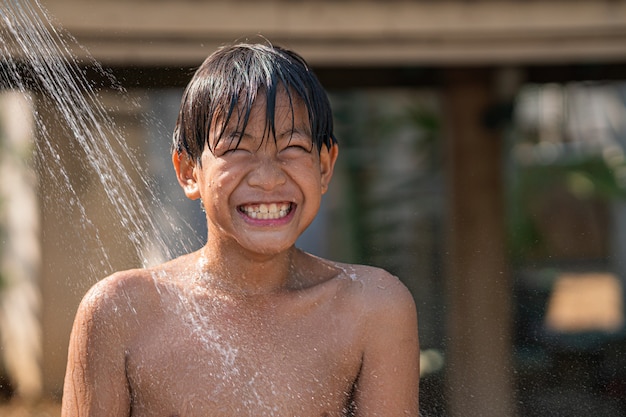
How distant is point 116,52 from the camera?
338 centimetres

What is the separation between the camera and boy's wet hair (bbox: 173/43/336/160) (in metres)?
1.92

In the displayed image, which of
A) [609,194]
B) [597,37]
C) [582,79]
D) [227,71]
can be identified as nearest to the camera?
[227,71]

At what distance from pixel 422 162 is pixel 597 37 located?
9.21 ft

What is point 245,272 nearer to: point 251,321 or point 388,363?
point 251,321

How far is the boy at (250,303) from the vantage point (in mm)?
1939

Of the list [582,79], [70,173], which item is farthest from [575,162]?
[70,173]

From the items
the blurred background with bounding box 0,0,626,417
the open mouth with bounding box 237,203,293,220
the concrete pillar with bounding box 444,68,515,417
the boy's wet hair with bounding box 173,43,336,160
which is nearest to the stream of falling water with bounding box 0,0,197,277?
the blurred background with bounding box 0,0,626,417

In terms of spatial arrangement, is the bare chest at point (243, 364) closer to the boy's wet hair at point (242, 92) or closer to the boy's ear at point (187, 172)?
the boy's ear at point (187, 172)

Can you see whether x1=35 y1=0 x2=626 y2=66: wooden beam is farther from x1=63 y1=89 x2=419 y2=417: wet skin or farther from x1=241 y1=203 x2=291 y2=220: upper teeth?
x1=241 y1=203 x2=291 y2=220: upper teeth

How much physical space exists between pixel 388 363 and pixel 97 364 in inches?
25.5

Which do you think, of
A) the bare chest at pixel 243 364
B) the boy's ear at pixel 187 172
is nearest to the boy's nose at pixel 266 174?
the boy's ear at pixel 187 172

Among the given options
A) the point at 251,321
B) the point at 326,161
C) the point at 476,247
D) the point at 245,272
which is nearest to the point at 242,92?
the point at 326,161

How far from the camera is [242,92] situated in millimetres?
1920

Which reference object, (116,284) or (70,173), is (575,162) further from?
(116,284)
